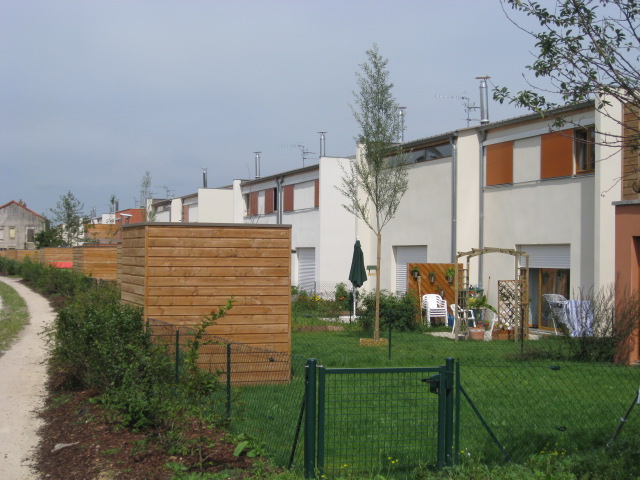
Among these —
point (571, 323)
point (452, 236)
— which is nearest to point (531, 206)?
point (452, 236)

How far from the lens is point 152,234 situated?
35.7ft

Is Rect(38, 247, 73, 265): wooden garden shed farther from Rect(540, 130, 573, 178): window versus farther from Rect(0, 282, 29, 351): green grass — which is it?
Rect(540, 130, 573, 178): window

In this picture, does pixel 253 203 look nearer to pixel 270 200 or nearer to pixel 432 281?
pixel 270 200

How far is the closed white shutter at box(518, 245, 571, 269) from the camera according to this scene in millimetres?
20094

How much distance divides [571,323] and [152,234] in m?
7.72

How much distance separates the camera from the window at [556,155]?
19766mm

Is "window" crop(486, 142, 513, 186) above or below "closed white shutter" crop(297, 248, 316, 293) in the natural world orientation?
above

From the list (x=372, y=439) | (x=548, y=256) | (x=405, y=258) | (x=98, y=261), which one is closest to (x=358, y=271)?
(x=405, y=258)

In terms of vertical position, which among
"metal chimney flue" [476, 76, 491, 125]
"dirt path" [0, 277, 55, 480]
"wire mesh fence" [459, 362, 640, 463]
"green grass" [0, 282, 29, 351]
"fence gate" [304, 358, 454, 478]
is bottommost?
"dirt path" [0, 277, 55, 480]

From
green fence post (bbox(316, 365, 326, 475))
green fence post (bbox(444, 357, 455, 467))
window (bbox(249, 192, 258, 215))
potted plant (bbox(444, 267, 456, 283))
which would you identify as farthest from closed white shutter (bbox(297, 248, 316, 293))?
green fence post (bbox(316, 365, 326, 475))

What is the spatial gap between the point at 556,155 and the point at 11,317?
1607 centimetres

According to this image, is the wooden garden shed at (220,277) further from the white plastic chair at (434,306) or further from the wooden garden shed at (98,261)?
the wooden garden shed at (98,261)

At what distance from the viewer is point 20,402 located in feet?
34.3

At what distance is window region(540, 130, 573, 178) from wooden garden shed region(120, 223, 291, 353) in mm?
11158
